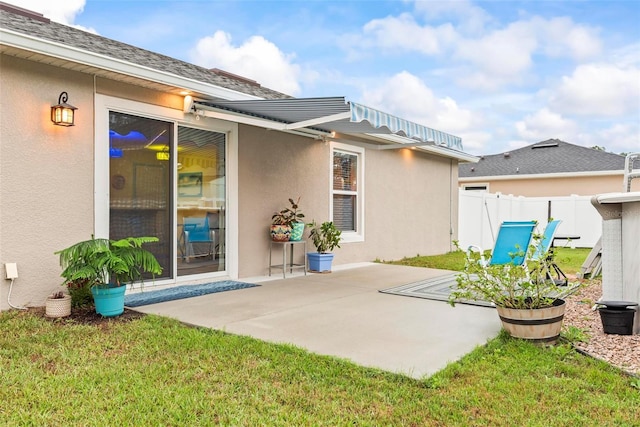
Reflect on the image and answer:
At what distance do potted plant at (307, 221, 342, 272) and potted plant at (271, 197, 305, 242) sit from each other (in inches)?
20.5

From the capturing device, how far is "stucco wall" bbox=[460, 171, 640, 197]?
1994cm

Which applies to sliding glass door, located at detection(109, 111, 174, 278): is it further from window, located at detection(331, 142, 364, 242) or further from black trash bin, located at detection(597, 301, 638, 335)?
black trash bin, located at detection(597, 301, 638, 335)

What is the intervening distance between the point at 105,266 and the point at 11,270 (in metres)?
1.17

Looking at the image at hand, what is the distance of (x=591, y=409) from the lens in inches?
109

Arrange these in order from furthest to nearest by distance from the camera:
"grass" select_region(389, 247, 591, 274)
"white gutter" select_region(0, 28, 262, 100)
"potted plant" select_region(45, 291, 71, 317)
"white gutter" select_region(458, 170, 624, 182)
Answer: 1. "white gutter" select_region(458, 170, 624, 182)
2. "grass" select_region(389, 247, 591, 274)
3. "potted plant" select_region(45, 291, 71, 317)
4. "white gutter" select_region(0, 28, 262, 100)

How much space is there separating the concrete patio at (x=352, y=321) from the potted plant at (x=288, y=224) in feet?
3.20

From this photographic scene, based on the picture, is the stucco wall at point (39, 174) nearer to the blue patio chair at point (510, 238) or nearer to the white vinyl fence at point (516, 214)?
the blue patio chair at point (510, 238)

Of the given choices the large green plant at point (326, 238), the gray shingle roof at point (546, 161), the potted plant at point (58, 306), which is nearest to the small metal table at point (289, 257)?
the large green plant at point (326, 238)

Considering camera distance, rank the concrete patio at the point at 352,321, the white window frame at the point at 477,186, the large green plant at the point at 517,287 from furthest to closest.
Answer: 1. the white window frame at the point at 477,186
2. the large green plant at the point at 517,287
3. the concrete patio at the point at 352,321

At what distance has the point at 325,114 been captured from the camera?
21.5 ft

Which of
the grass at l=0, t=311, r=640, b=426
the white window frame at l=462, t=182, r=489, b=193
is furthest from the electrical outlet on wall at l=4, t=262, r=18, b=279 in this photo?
the white window frame at l=462, t=182, r=489, b=193

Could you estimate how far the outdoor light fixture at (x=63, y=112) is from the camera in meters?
5.19

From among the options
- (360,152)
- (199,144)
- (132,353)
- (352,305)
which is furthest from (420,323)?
(360,152)

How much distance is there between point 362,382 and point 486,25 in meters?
12.3
